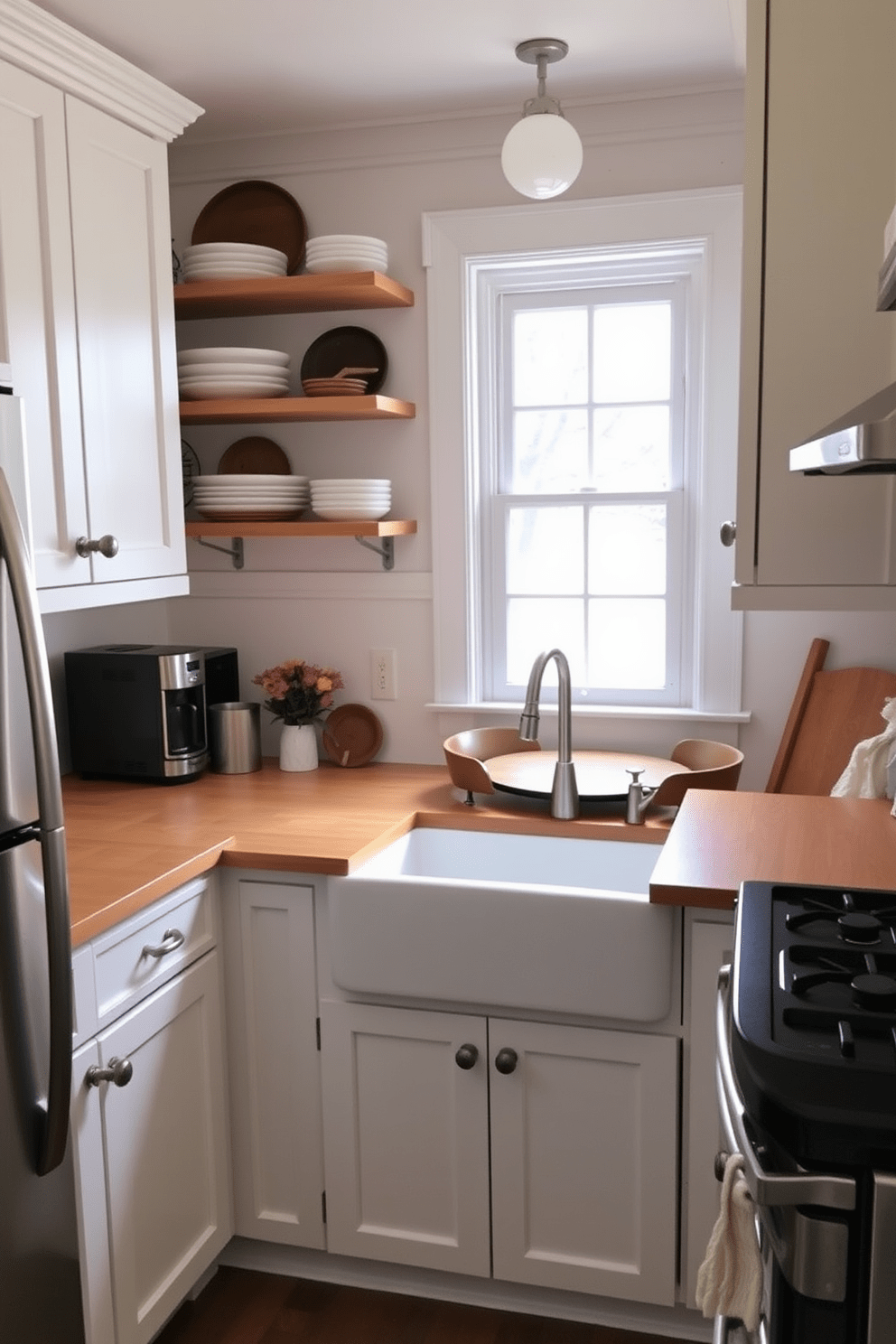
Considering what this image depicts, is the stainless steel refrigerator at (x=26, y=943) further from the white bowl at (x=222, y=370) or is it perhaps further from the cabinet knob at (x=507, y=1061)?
the white bowl at (x=222, y=370)

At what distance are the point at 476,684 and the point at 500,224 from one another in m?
1.06

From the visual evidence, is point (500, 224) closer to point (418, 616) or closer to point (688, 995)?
point (418, 616)

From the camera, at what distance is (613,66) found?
251 cm

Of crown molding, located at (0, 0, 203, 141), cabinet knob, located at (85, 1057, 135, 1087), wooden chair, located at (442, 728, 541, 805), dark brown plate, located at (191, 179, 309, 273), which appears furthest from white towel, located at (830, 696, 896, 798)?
crown molding, located at (0, 0, 203, 141)

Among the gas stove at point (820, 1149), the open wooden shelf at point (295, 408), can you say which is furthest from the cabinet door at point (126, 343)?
the gas stove at point (820, 1149)

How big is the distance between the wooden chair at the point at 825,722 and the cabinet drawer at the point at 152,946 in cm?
121

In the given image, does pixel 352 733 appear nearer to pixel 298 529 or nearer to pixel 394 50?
pixel 298 529

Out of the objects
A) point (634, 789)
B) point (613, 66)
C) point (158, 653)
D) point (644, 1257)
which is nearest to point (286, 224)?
point (613, 66)

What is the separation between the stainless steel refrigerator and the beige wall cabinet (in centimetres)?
109

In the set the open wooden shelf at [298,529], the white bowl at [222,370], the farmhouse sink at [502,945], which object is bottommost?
the farmhouse sink at [502,945]

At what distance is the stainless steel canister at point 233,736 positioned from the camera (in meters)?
2.89

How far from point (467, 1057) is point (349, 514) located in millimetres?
1255

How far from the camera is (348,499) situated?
279 centimetres

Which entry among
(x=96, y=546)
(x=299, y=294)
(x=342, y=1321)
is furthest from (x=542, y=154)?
(x=342, y=1321)
